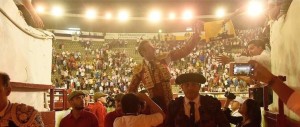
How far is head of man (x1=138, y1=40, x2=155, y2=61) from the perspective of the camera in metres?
4.04

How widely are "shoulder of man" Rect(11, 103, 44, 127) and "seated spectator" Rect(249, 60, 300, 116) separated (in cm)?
128

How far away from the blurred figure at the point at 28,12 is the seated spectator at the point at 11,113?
8.24ft

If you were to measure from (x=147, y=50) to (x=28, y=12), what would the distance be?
1.57 m

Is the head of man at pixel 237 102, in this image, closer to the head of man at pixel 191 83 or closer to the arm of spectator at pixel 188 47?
the arm of spectator at pixel 188 47

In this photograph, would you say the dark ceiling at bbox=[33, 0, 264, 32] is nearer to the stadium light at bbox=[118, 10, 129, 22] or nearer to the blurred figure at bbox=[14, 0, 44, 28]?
the stadium light at bbox=[118, 10, 129, 22]

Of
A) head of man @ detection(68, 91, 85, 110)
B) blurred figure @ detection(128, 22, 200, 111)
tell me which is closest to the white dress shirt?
blurred figure @ detection(128, 22, 200, 111)

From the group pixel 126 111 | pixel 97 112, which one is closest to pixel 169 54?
pixel 126 111

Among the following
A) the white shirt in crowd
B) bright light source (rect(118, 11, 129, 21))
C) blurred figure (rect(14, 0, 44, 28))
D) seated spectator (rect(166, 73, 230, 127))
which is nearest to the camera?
seated spectator (rect(166, 73, 230, 127))

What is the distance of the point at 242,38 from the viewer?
22328 millimetres

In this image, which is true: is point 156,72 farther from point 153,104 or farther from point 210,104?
point 210,104

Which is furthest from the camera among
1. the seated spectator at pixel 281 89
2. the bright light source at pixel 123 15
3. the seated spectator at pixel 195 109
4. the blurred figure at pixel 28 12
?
the bright light source at pixel 123 15

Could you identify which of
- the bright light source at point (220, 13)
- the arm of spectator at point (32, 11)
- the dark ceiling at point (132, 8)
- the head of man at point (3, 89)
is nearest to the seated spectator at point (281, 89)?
the head of man at point (3, 89)

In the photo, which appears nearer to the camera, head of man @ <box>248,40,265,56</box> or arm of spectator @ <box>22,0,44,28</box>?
head of man @ <box>248,40,265,56</box>

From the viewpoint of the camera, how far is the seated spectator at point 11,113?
7.19 feet
